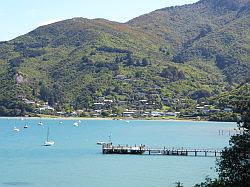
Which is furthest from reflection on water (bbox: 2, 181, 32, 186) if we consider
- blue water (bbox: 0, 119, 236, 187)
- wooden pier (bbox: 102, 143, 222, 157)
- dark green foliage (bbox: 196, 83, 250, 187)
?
wooden pier (bbox: 102, 143, 222, 157)

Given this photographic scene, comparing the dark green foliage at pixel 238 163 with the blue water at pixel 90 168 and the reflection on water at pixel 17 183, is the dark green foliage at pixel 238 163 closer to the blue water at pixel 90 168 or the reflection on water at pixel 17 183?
the blue water at pixel 90 168

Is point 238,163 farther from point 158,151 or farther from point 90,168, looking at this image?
point 158,151

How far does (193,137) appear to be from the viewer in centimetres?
17600

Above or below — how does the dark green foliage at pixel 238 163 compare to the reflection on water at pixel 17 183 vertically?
above

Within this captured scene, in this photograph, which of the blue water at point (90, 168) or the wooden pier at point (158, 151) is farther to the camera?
the wooden pier at point (158, 151)

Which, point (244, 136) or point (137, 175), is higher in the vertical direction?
point (244, 136)

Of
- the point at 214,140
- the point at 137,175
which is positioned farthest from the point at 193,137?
the point at 137,175

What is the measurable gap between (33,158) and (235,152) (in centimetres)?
7595

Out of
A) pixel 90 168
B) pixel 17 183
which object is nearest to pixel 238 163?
pixel 17 183

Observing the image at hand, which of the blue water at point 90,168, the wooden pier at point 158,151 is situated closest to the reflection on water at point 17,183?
the blue water at point 90,168

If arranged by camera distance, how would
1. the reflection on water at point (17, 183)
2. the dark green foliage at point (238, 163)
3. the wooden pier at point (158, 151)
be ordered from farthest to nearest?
the wooden pier at point (158, 151)
the reflection on water at point (17, 183)
the dark green foliage at point (238, 163)

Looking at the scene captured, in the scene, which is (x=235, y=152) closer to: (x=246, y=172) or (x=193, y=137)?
(x=246, y=172)

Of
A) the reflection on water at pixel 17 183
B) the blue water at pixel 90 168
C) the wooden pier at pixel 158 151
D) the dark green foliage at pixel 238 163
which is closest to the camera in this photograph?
the dark green foliage at pixel 238 163

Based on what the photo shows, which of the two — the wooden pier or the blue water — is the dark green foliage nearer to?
the blue water
